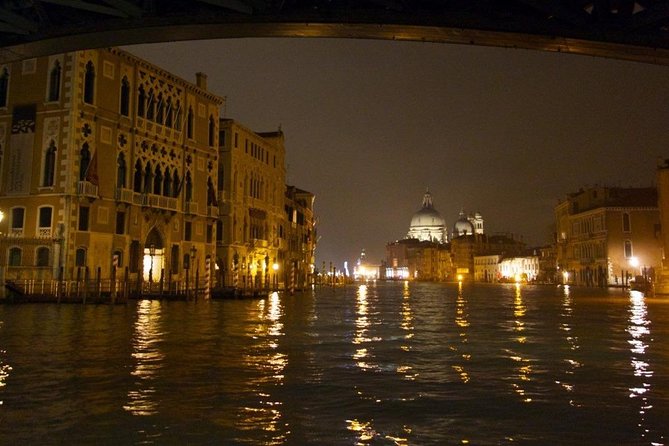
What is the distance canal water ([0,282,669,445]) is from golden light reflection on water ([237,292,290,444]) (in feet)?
0.07

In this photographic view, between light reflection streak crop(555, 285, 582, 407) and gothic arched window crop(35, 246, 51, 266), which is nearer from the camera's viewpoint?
light reflection streak crop(555, 285, 582, 407)

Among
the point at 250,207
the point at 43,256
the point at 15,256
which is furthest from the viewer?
the point at 250,207

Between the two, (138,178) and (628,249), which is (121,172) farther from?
(628,249)

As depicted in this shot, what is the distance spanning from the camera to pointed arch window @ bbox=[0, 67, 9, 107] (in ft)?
104

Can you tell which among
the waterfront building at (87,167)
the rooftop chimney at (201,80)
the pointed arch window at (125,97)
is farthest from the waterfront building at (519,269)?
the pointed arch window at (125,97)

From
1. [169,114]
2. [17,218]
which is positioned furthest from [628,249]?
[17,218]

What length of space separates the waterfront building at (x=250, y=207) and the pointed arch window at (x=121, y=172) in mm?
10799

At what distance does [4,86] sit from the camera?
31984 mm

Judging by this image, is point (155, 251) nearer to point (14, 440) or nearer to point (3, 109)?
point (3, 109)

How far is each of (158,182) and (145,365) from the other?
28618 mm

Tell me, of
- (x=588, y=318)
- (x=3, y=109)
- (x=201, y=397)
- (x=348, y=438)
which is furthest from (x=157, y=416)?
(x=3, y=109)

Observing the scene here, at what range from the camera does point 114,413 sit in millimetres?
6605

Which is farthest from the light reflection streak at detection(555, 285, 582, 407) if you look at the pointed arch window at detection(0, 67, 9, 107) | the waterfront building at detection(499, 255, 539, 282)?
the waterfront building at detection(499, 255, 539, 282)

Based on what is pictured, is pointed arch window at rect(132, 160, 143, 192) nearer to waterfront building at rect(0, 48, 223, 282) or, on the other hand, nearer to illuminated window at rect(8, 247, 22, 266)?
waterfront building at rect(0, 48, 223, 282)
